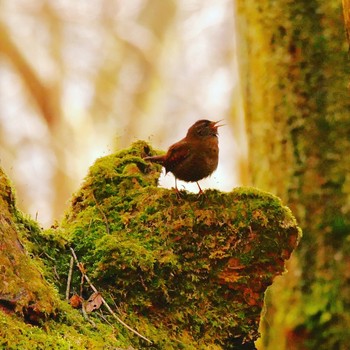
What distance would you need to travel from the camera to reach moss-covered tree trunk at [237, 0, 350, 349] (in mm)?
5164

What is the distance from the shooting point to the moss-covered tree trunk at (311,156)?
16.9 ft

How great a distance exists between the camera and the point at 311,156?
17.5 ft

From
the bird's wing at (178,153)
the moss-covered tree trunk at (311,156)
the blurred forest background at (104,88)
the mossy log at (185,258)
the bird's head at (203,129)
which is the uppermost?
the blurred forest background at (104,88)

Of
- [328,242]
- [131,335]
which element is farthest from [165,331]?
[328,242]

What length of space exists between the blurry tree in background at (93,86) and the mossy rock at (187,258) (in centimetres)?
1203

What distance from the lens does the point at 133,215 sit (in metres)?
3.32

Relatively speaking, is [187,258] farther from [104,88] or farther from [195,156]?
[104,88]

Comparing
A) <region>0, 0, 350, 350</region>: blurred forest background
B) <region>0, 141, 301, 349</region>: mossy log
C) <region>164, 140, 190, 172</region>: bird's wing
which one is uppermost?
<region>0, 0, 350, 350</region>: blurred forest background

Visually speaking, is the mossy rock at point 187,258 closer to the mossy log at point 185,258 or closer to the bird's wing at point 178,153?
the mossy log at point 185,258

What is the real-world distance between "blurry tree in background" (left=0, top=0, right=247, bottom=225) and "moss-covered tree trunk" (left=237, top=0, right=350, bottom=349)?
9.73 metres

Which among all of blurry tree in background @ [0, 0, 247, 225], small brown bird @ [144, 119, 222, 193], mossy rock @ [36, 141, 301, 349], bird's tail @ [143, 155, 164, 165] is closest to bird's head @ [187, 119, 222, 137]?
small brown bird @ [144, 119, 222, 193]

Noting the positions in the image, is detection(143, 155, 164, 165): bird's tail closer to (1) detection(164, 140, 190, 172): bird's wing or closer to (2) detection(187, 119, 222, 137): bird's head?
(1) detection(164, 140, 190, 172): bird's wing

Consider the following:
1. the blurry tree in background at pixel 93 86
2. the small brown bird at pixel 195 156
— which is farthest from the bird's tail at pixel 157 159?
the blurry tree in background at pixel 93 86

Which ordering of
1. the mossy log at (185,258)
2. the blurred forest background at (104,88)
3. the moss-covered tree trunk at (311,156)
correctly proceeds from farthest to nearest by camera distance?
the blurred forest background at (104,88)
the moss-covered tree trunk at (311,156)
the mossy log at (185,258)
